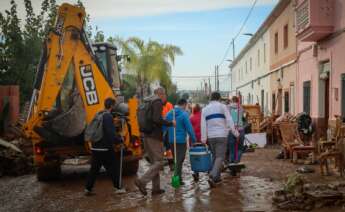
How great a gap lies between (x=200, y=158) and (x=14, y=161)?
5.08 meters

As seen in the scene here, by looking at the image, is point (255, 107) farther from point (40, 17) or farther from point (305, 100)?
point (40, 17)

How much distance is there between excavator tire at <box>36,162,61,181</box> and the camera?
36.2 feet

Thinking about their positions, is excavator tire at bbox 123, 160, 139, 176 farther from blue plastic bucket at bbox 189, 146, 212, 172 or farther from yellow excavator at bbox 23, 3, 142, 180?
blue plastic bucket at bbox 189, 146, 212, 172

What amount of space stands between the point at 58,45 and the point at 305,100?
11.7m

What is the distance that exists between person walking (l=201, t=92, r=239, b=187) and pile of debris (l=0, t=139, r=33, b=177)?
202 inches

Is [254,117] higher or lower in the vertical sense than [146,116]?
lower

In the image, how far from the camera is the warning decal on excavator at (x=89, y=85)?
34.3 ft

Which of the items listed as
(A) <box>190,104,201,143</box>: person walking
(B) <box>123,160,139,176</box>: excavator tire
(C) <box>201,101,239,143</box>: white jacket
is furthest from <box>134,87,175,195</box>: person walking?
(A) <box>190,104,201,143</box>: person walking

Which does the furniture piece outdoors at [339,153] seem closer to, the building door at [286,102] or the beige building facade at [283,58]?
the beige building facade at [283,58]

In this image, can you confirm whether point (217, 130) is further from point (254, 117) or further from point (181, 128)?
point (254, 117)

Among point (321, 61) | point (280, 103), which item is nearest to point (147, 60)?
point (280, 103)

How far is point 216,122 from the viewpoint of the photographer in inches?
388

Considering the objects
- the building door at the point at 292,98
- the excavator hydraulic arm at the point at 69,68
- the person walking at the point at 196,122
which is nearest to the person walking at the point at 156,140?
the excavator hydraulic arm at the point at 69,68

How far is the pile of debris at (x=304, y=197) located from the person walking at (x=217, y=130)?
6.81 ft
